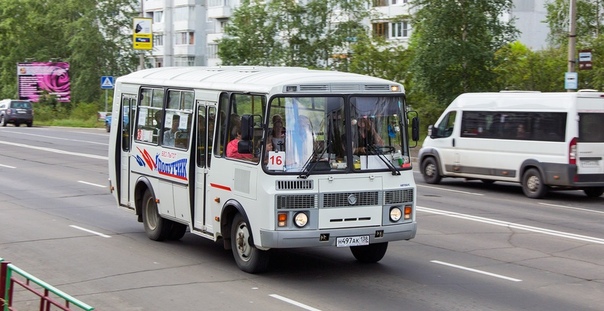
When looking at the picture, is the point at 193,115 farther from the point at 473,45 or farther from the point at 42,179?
the point at 473,45

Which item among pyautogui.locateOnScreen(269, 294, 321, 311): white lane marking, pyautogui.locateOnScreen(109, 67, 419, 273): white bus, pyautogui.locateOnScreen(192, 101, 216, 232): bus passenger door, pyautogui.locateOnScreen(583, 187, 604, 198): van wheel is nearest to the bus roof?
pyautogui.locateOnScreen(109, 67, 419, 273): white bus

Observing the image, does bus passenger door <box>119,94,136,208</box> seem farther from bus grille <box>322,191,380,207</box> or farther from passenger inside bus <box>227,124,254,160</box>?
bus grille <box>322,191,380,207</box>

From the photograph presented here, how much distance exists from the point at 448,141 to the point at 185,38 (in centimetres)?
7340

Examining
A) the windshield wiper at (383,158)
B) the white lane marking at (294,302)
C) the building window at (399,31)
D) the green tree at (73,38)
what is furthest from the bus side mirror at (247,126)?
the green tree at (73,38)

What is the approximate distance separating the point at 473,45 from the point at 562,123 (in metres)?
12.0

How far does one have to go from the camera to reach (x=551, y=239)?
14750 mm

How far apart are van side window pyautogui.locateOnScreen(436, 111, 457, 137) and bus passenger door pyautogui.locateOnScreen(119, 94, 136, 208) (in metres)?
11.2

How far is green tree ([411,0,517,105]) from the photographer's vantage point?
32406 mm

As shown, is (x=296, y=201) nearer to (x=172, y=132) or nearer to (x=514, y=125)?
(x=172, y=132)

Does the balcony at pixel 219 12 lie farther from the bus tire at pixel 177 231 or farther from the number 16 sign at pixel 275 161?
the number 16 sign at pixel 275 161

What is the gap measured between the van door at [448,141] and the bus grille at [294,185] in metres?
13.3

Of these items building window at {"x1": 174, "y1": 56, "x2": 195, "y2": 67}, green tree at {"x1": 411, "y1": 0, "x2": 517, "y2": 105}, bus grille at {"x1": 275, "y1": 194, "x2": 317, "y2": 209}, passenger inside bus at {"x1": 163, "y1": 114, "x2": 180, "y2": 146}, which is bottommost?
bus grille at {"x1": 275, "y1": 194, "x2": 317, "y2": 209}

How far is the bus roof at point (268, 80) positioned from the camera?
11.2 meters

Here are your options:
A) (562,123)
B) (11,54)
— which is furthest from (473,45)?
(11,54)
